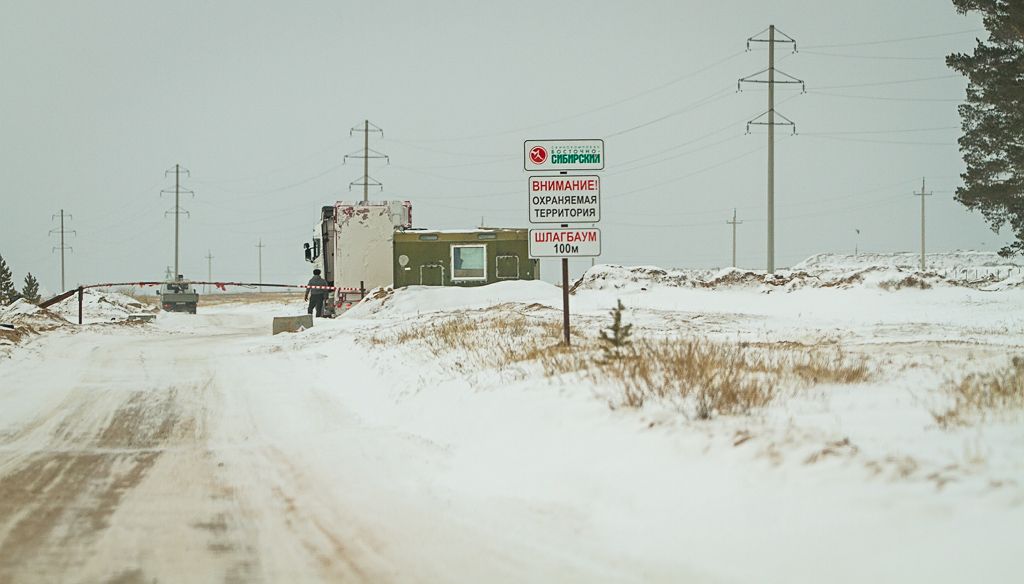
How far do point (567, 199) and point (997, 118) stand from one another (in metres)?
28.9

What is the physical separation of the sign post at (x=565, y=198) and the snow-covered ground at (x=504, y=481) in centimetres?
155

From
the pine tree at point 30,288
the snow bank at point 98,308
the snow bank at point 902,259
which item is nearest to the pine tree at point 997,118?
the snow bank at point 98,308

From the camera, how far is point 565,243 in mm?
10648

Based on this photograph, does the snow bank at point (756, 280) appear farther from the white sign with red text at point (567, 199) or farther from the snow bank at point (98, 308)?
the snow bank at point (98, 308)

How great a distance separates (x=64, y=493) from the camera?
5.91 metres

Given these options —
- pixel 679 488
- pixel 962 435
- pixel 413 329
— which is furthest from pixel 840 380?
pixel 413 329

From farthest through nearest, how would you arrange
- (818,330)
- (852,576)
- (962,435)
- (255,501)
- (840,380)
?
1. (818,330)
2. (840,380)
3. (255,501)
4. (962,435)
5. (852,576)

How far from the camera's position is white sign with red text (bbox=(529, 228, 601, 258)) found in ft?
34.8

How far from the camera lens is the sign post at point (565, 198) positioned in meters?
10.6

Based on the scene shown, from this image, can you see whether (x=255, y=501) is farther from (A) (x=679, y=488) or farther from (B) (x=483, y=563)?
(A) (x=679, y=488)

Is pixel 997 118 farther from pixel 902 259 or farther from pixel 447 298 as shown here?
pixel 902 259

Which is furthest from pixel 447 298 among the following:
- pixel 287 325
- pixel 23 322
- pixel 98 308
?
pixel 98 308

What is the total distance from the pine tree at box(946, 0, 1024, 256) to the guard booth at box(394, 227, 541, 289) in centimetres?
1860

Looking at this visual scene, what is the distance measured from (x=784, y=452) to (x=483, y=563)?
6.45ft
